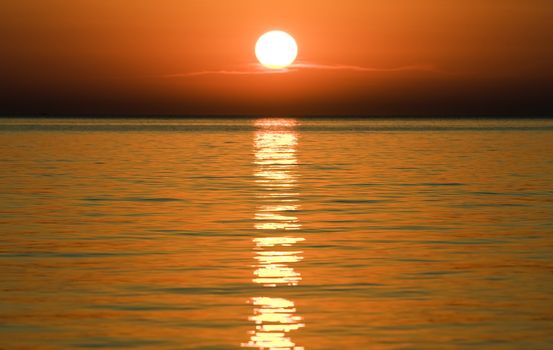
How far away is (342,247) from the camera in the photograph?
20109mm

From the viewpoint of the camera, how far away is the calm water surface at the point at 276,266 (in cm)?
1277

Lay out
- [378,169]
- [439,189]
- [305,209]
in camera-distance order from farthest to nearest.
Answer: [378,169]
[439,189]
[305,209]

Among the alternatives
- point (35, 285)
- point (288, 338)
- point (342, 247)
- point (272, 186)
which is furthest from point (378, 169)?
point (288, 338)

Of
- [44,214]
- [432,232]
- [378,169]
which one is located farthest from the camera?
[378,169]

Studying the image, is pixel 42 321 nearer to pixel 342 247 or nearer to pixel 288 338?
pixel 288 338

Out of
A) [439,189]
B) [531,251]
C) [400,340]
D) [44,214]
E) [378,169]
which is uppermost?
[378,169]

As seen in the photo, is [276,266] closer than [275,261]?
Yes

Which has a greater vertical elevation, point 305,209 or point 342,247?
point 305,209

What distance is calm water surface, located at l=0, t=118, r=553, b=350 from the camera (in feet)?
41.9

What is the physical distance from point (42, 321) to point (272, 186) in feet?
78.1

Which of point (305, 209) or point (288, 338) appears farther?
point (305, 209)

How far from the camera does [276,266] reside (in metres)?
18.0

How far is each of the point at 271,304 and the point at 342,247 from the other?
5.78 m

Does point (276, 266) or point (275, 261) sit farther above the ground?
point (275, 261)
